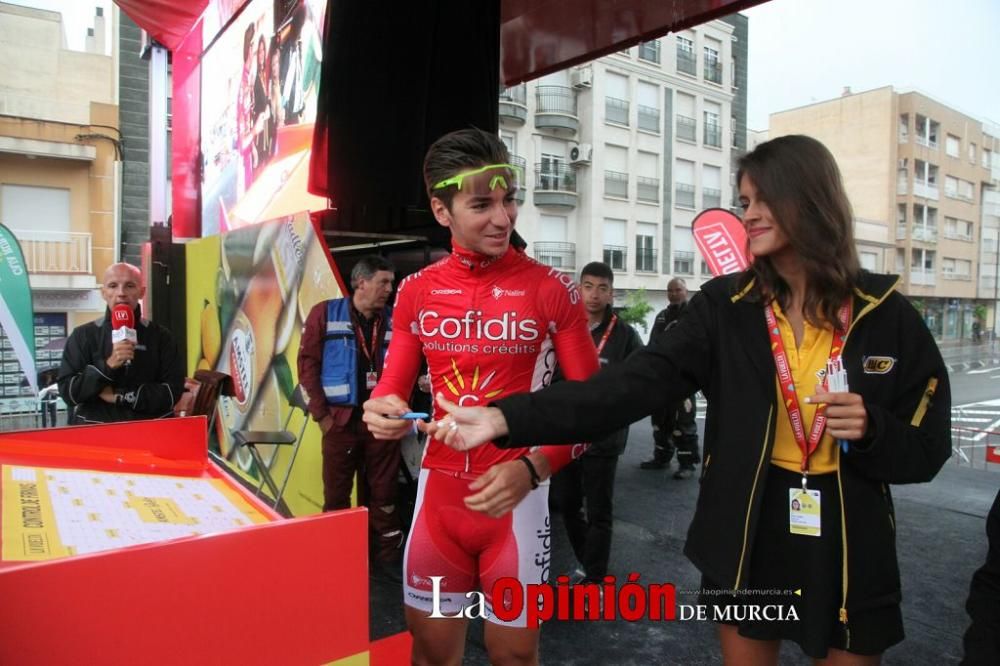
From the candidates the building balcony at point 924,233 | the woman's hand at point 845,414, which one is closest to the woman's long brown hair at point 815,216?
the woman's hand at point 845,414

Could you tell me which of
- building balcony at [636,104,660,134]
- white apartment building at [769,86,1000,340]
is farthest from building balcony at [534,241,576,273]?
white apartment building at [769,86,1000,340]

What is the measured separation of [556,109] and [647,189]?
524 centimetres

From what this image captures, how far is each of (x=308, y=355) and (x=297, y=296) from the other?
Result: 0.77m

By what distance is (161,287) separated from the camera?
7.43m

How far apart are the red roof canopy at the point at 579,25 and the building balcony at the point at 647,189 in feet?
70.9

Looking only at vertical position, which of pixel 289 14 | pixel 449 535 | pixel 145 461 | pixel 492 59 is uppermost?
pixel 289 14

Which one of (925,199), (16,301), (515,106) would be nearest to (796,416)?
(16,301)

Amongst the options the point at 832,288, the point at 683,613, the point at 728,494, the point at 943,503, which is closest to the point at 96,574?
the point at 728,494

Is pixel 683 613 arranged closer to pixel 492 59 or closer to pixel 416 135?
pixel 416 135

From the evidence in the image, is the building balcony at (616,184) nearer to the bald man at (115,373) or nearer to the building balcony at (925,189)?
the building balcony at (925,189)

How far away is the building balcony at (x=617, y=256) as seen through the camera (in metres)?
27.0

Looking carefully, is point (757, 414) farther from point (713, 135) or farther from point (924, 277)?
point (924, 277)

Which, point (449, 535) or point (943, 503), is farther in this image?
point (943, 503)

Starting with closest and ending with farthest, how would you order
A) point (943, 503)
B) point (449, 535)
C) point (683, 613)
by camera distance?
point (449, 535)
point (683, 613)
point (943, 503)
